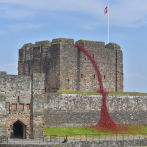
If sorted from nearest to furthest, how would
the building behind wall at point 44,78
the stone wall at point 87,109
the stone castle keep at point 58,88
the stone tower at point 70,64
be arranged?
1. the building behind wall at point 44,78
2. the stone castle keep at point 58,88
3. the stone wall at point 87,109
4. the stone tower at point 70,64

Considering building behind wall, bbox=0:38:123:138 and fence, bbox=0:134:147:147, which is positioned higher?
building behind wall, bbox=0:38:123:138

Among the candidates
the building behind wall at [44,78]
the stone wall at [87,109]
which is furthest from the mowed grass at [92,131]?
the building behind wall at [44,78]

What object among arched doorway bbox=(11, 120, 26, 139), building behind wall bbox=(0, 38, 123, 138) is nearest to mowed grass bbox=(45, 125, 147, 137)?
building behind wall bbox=(0, 38, 123, 138)

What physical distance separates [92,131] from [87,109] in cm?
348

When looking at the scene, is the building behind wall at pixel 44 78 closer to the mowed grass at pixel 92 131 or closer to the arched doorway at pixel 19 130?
the arched doorway at pixel 19 130

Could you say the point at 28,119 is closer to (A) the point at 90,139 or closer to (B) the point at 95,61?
(A) the point at 90,139

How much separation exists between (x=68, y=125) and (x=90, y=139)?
19.6 ft

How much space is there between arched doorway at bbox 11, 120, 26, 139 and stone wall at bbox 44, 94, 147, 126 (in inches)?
115

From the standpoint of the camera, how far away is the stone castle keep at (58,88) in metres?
45.7

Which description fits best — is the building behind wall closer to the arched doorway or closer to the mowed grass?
the arched doorway

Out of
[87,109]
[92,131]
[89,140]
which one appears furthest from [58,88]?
[89,140]

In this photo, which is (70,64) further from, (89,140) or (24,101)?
(89,140)

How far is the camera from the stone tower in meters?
54.9

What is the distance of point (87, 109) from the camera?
51844 mm
